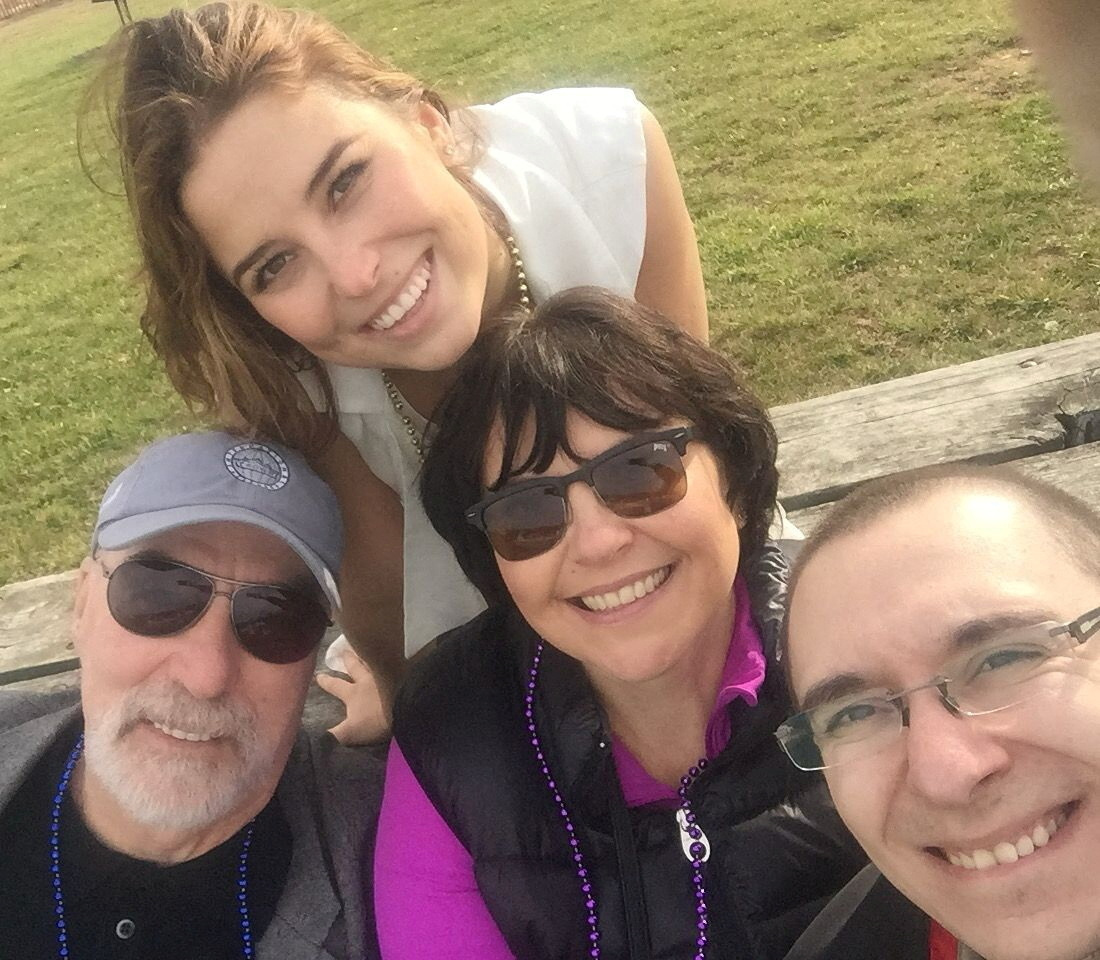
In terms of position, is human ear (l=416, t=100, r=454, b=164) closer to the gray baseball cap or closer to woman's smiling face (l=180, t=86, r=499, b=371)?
woman's smiling face (l=180, t=86, r=499, b=371)

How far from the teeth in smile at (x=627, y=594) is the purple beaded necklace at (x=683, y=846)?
30 cm

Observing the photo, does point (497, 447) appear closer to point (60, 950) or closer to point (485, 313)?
point (485, 313)

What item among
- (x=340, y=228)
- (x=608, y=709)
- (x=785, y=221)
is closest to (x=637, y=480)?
(x=608, y=709)

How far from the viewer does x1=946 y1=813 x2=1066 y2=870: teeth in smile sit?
50.4 inches

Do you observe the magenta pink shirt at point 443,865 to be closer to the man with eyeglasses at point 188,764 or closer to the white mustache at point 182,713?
the man with eyeglasses at point 188,764

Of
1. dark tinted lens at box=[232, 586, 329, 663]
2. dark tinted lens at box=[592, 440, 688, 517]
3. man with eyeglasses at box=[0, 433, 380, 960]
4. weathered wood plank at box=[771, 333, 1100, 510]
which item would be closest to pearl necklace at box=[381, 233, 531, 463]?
man with eyeglasses at box=[0, 433, 380, 960]

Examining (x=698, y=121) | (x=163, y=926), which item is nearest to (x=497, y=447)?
(x=163, y=926)

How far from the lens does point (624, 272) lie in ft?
→ 8.14

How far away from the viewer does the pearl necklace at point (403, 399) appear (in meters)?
2.33

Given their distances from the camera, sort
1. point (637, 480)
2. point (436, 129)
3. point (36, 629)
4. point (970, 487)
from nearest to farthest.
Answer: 1. point (970, 487)
2. point (637, 480)
3. point (436, 129)
4. point (36, 629)

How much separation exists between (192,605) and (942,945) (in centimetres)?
141

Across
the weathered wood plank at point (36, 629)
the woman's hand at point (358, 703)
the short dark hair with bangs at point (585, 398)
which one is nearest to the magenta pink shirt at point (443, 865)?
the short dark hair with bangs at point (585, 398)

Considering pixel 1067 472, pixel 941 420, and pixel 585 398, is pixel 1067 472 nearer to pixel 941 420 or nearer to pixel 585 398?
pixel 941 420

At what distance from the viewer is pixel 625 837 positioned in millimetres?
1800
